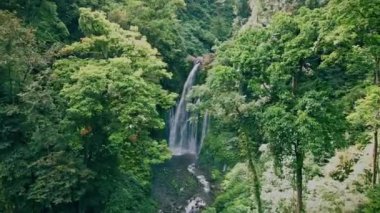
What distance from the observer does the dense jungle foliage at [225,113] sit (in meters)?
16.6

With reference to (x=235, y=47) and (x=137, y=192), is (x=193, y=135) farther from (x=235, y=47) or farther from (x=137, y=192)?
(x=235, y=47)

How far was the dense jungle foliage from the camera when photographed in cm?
1661

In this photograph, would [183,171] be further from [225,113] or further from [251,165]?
[225,113]

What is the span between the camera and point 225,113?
→ 18578mm

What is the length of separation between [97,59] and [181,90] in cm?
1651

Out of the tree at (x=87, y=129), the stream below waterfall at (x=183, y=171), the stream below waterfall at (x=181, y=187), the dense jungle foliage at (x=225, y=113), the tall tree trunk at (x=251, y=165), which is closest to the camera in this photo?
the dense jungle foliage at (x=225, y=113)

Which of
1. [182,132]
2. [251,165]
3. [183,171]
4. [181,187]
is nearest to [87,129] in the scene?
[251,165]

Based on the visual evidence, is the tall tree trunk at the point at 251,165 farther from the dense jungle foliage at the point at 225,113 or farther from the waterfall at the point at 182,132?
the waterfall at the point at 182,132

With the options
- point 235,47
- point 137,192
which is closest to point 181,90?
point 137,192

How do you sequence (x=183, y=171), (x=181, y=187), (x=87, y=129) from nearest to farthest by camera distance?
1. (x=87, y=129)
2. (x=181, y=187)
3. (x=183, y=171)

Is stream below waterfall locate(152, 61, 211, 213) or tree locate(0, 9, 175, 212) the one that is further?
stream below waterfall locate(152, 61, 211, 213)

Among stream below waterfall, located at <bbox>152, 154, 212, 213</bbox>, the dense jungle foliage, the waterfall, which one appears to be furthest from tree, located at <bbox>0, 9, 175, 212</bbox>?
the waterfall

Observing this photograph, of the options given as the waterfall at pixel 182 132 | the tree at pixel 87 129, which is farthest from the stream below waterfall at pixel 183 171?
the tree at pixel 87 129

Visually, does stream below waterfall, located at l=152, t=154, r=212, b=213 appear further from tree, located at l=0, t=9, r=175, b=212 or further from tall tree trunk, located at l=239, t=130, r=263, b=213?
tall tree trunk, located at l=239, t=130, r=263, b=213
